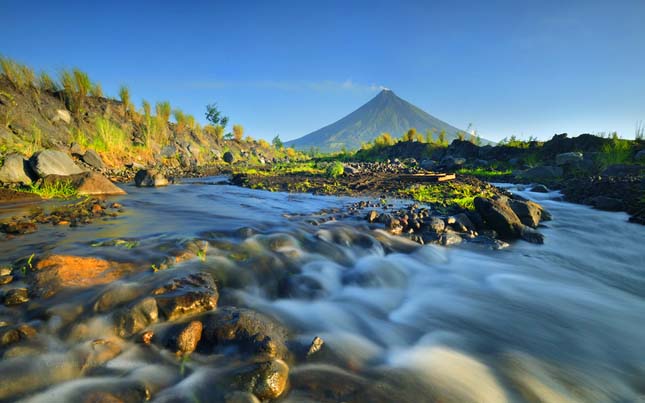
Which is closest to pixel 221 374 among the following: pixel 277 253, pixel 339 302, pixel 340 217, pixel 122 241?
pixel 339 302

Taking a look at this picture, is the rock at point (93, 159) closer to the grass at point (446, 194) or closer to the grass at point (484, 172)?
the grass at point (446, 194)

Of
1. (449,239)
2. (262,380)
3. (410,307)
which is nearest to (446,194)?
(449,239)

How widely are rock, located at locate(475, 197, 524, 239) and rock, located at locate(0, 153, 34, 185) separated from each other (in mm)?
10863

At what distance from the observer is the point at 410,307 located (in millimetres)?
3383

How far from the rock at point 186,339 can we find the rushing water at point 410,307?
0.42 feet

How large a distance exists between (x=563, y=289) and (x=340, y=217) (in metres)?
3.85

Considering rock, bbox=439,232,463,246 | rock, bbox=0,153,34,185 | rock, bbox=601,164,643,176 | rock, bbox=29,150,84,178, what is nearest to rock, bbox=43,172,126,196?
rock, bbox=29,150,84,178

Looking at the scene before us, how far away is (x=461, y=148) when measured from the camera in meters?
24.7

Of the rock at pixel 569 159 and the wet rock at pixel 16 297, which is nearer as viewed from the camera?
the wet rock at pixel 16 297

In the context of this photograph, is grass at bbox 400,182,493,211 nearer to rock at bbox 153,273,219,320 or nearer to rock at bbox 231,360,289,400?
rock at bbox 153,273,219,320

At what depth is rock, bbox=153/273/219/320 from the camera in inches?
98.7

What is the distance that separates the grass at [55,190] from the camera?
274 inches

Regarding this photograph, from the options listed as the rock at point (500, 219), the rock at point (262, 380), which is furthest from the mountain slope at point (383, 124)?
Answer: the rock at point (262, 380)

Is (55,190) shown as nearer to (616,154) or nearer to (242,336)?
(242,336)
